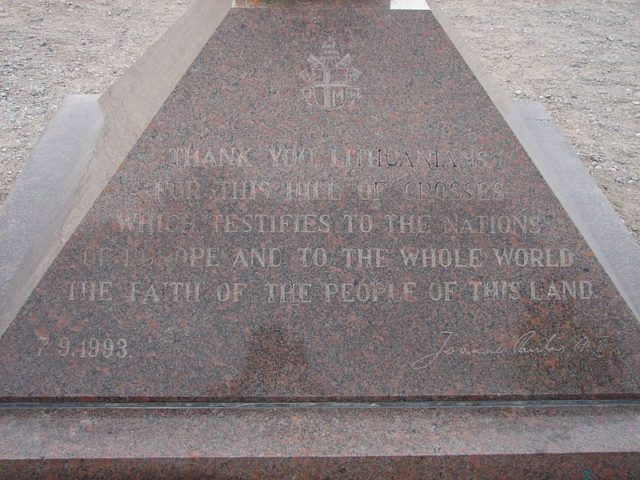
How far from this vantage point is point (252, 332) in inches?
115

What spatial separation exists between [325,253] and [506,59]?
19.6ft

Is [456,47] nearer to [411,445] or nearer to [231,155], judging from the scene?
[231,155]

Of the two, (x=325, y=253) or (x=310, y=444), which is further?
(x=325, y=253)

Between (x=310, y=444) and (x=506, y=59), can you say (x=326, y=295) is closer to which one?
(x=310, y=444)

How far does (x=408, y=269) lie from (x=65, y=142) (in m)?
2.62

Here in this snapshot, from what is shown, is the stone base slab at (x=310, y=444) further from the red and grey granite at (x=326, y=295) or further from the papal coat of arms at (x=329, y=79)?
the papal coat of arms at (x=329, y=79)

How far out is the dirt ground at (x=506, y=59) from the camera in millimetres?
5891

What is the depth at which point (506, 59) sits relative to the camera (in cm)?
804

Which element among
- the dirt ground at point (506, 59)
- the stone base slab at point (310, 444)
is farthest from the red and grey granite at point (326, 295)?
the dirt ground at point (506, 59)

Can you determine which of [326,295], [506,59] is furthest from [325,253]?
[506,59]

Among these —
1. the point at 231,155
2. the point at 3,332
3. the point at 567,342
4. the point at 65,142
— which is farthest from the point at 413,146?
the point at 65,142
